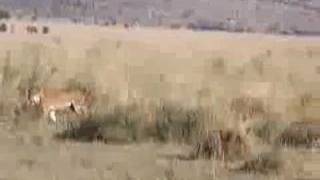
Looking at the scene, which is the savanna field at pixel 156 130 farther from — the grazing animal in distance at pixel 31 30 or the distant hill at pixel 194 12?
the distant hill at pixel 194 12

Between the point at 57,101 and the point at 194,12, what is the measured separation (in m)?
78.5

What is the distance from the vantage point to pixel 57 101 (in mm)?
20297

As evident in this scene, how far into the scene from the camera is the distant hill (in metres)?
91.8

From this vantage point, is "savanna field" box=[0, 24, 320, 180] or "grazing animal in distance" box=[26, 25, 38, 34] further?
"grazing animal in distance" box=[26, 25, 38, 34]

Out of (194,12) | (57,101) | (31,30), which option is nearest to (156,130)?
(57,101)

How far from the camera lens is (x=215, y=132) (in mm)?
16609

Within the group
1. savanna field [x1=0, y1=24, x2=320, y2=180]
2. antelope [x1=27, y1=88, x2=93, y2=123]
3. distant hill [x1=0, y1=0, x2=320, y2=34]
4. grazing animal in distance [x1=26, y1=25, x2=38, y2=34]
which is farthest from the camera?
distant hill [x1=0, y1=0, x2=320, y2=34]

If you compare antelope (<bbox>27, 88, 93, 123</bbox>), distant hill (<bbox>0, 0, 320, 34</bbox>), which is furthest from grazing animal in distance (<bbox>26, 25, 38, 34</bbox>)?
antelope (<bbox>27, 88, 93, 123</bbox>)

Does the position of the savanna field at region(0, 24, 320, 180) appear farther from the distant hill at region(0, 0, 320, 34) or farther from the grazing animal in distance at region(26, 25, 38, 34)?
the distant hill at region(0, 0, 320, 34)

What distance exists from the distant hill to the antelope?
68.0m

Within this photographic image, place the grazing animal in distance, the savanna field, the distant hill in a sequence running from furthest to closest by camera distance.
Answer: the distant hill < the grazing animal in distance < the savanna field

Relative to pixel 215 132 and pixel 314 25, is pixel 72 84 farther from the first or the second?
pixel 314 25

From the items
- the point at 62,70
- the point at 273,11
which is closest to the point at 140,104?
the point at 62,70

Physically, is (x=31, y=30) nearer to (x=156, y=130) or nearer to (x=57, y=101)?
(x=57, y=101)
